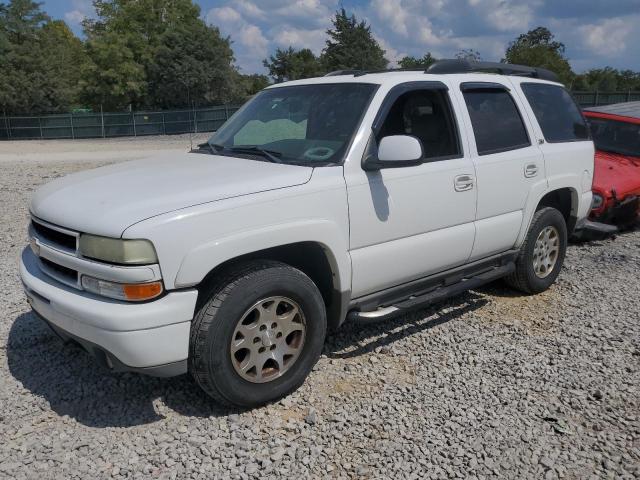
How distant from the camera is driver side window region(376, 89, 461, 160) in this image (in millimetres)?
4207

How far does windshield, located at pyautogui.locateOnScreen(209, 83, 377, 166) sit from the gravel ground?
4.98 ft

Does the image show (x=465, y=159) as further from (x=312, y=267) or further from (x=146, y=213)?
(x=146, y=213)

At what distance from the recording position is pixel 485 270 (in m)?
4.86

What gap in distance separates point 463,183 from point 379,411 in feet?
5.85

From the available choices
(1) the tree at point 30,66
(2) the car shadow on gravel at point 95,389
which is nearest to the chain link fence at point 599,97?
(2) the car shadow on gravel at point 95,389

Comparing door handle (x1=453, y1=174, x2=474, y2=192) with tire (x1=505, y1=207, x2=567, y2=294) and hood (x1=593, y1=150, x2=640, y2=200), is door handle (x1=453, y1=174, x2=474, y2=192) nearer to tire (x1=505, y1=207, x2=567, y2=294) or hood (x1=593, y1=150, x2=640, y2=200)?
tire (x1=505, y1=207, x2=567, y2=294)

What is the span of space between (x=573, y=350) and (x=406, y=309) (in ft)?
4.54

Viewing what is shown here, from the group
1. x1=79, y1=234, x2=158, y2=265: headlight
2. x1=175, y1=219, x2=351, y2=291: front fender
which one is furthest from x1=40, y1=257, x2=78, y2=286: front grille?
x1=175, y1=219, x2=351, y2=291: front fender

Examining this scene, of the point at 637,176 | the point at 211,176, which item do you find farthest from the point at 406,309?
the point at 637,176

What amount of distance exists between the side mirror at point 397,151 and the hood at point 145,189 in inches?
18.2

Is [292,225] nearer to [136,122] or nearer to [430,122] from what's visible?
[430,122]

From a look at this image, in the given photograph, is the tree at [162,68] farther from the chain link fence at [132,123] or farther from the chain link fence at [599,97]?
the chain link fence at [599,97]

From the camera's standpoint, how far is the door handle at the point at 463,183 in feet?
13.9

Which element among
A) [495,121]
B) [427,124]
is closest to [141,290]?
[427,124]
